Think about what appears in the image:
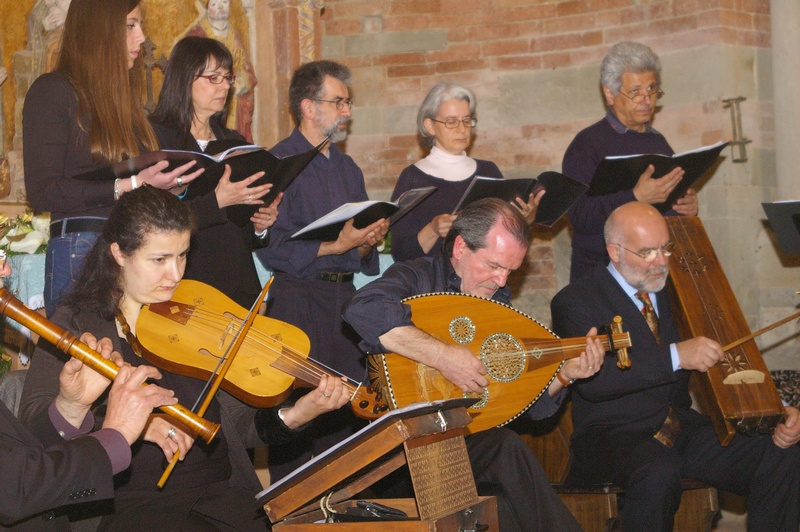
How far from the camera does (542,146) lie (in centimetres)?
752

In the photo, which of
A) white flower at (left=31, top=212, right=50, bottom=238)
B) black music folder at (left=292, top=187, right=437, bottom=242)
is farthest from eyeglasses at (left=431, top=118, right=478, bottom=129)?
white flower at (left=31, top=212, right=50, bottom=238)

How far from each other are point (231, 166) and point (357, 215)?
2.07 ft

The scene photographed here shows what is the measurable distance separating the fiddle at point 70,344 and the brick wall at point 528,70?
4.92m

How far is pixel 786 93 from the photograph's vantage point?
6863 mm

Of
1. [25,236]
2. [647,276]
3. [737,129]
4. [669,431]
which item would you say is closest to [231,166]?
[25,236]

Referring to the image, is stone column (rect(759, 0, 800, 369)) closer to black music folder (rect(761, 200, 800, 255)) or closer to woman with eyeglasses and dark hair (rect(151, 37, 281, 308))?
black music folder (rect(761, 200, 800, 255))

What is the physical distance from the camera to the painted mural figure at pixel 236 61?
21.0 ft

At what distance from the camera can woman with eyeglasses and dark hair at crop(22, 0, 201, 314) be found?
362 cm

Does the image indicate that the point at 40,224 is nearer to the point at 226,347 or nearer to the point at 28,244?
the point at 28,244

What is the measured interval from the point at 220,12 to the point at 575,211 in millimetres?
2740

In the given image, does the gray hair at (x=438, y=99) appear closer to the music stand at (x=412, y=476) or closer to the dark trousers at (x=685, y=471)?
the dark trousers at (x=685, y=471)

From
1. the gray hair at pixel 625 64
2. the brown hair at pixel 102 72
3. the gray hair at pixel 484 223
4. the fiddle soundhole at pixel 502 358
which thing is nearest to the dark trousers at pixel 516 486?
the fiddle soundhole at pixel 502 358

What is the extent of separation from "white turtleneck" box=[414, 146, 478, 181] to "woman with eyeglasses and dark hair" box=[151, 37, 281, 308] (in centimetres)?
100

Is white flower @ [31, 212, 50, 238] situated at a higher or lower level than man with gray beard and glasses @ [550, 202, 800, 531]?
higher
